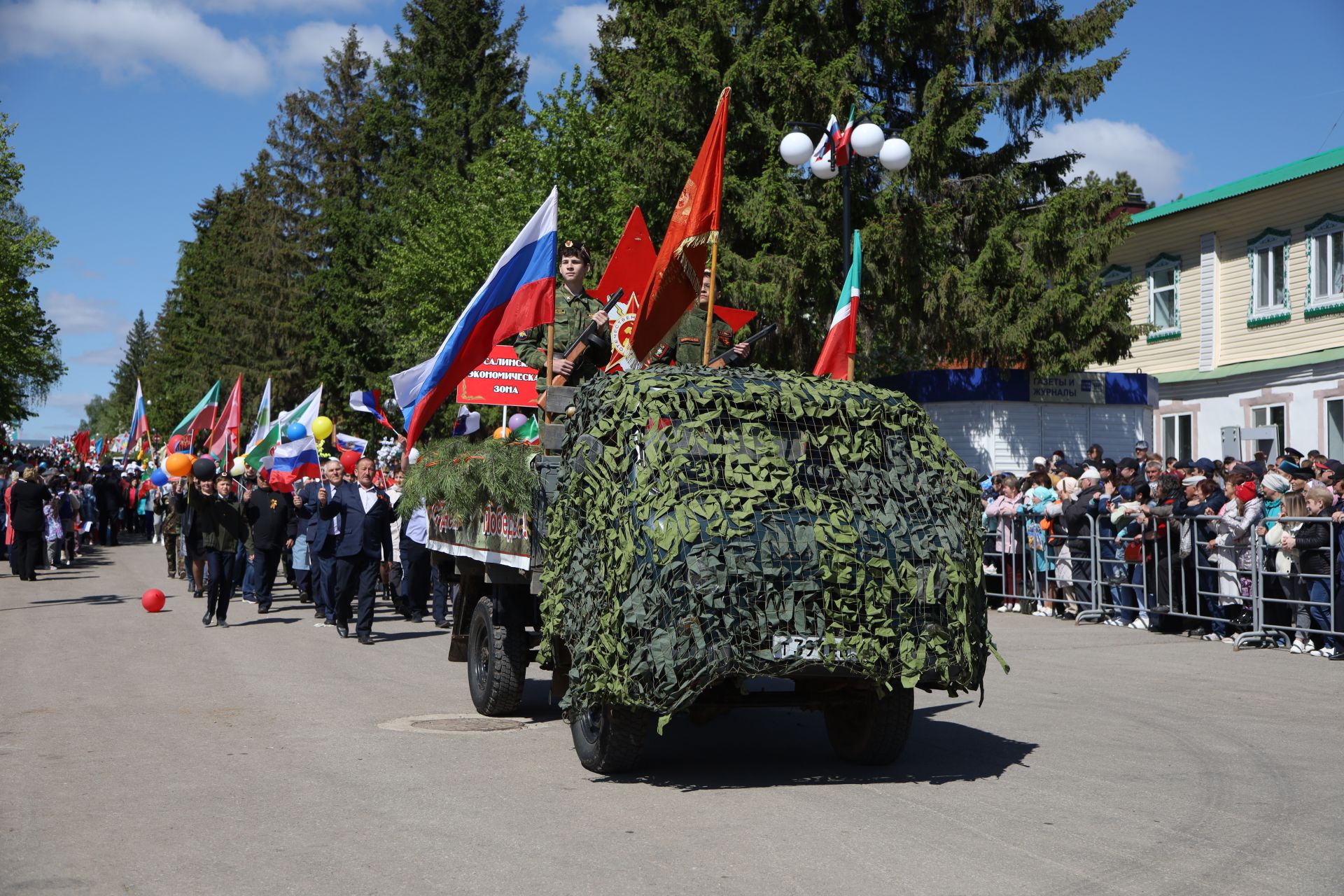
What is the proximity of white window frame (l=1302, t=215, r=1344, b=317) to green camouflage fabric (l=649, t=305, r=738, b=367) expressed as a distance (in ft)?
69.4

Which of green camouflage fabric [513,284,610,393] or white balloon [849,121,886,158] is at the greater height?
white balloon [849,121,886,158]

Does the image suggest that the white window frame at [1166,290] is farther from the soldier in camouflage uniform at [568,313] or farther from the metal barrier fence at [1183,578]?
the soldier in camouflage uniform at [568,313]

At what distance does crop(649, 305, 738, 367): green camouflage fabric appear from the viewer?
Answer: 10.6 m

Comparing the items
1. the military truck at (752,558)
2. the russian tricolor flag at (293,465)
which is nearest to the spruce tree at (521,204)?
the russian tricolor flag at (293,465)

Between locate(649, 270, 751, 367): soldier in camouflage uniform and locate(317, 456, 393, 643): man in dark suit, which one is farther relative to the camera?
locate(317, 456, 393, 643): man in dark suit

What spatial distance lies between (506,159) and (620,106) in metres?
5.82

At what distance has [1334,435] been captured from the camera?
2672cm

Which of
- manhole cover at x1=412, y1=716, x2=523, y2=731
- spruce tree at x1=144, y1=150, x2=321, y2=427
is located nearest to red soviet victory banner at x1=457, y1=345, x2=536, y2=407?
manhole cover at x1=412, y1=716, x2=523, y2=731

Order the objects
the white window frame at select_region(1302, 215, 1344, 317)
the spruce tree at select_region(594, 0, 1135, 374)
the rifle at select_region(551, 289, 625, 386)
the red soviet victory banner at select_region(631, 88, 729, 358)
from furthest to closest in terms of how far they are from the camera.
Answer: the white window frame at select_region(1302, 215, 1344, 317) → the spruce tree at select_region(594, 0, 1135, 374) → the rifle at select_region(551, 289, 625, 386) → the red soviet victory banner at select_region(631, 88, 729, 358)

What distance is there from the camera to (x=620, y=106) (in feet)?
101

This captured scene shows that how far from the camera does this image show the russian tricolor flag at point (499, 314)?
10.9 metres

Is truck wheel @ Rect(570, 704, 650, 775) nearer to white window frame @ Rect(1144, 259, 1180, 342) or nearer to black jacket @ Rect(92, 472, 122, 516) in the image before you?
white window frame @ Rect(1144, 259, 1180, 342)

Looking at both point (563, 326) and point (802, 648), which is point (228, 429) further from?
point (802, 648)

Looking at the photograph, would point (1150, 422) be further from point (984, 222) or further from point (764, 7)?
point (764, 7)
